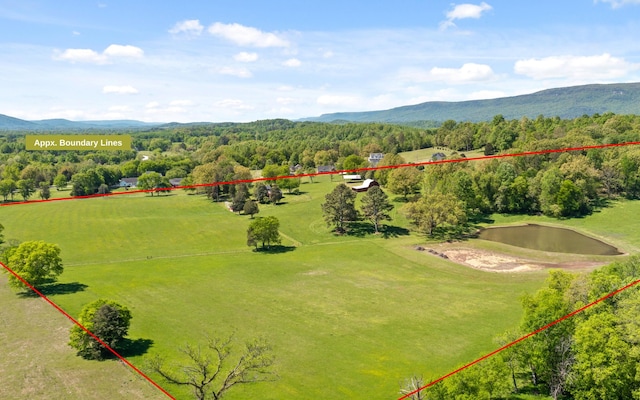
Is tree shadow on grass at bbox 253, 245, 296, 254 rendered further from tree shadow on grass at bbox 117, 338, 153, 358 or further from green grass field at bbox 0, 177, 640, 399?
tree shadow on grass at bbox 117, 338, 153, 358

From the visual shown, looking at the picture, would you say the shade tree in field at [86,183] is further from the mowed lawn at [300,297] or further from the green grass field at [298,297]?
the mowed lawn at [300,297]

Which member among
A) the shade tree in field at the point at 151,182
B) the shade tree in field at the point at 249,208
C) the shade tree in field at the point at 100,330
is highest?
the shade tree in field at the point at 151,182

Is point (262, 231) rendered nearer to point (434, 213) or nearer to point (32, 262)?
point (434, 213)

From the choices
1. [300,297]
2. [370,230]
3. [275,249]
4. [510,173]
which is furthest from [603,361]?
[510,173]

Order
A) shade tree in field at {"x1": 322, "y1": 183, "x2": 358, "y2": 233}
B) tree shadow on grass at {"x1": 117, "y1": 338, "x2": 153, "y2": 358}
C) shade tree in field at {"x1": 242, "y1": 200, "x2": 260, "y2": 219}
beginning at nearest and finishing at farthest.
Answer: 1. tree shadow on grass at {"x1": 117, "y1": 338, "x2": 153, "y2": 358}
2. shade tree in field at {"x1": 322, "y1": 183, "x2": 358, "y2": 233}
3. shade tree in field at {"x1": 242, "y1": 200, "x2": 260, "y2": 219}

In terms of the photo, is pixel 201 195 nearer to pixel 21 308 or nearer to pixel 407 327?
pixel 21 308

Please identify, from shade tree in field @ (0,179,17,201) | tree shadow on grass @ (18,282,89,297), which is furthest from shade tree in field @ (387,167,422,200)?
shade tree in field @ (0,179,17,201)

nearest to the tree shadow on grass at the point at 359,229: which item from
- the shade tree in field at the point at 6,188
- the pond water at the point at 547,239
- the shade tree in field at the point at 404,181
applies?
the shade tree in field at the point at 404,181
